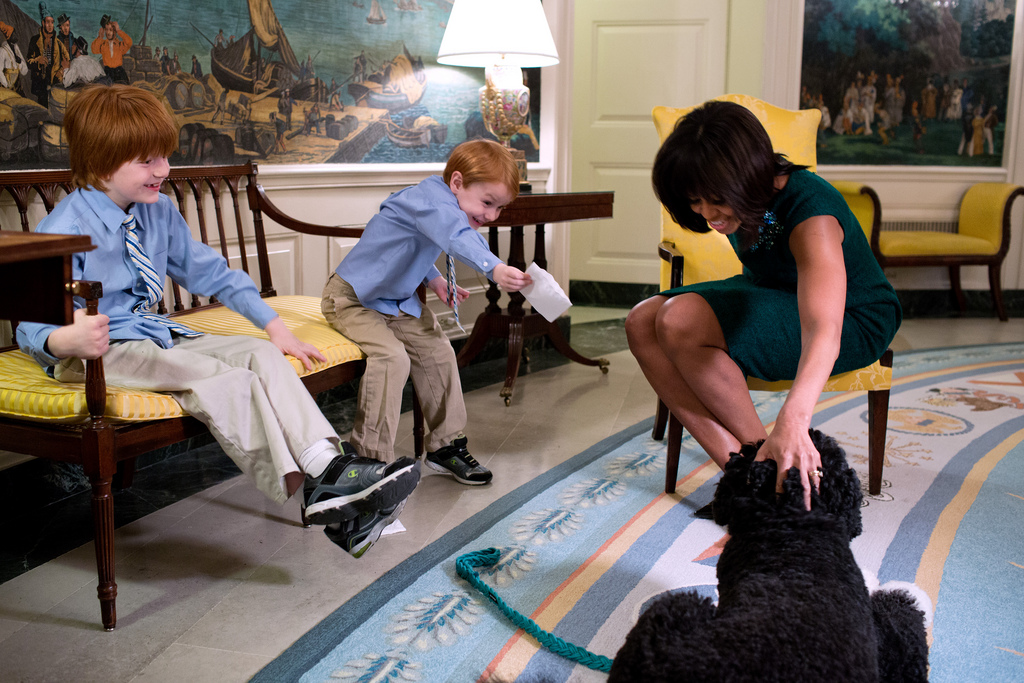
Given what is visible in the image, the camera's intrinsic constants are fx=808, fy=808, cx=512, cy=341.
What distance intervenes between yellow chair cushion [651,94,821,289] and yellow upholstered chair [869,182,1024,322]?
7.28 feet

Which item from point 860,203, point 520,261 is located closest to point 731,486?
point 520,261

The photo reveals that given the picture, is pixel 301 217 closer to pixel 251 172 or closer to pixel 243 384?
pixel 251 172

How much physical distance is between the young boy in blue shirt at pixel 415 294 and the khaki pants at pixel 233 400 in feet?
1.49

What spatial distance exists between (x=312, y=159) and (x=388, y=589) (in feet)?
6.30

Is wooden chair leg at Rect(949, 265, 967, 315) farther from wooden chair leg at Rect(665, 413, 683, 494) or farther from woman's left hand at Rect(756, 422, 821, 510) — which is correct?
woman's left hand at Rect(756, 422, 821, 510)

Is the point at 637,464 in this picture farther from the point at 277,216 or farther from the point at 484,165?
the point at 277,216

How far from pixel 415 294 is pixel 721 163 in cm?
112

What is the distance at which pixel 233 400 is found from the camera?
1698 mm

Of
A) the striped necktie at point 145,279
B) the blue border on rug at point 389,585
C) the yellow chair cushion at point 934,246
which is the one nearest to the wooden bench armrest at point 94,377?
the striped necktie at point 145,279

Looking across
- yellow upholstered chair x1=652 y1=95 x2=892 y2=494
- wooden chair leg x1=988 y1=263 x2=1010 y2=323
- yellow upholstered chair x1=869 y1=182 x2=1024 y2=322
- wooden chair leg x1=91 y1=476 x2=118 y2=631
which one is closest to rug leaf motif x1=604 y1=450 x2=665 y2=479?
yellow upholstered chair x1=652 y1=95 x2=892 y2=494

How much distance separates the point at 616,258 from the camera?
5.60 m

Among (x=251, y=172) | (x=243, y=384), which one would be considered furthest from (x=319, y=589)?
(x=251, y=172)

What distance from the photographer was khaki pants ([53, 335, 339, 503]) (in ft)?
5.54

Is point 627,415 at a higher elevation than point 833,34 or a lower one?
lower
